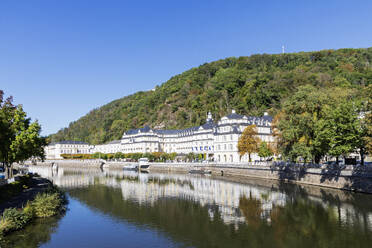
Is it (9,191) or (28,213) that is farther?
(9,191)

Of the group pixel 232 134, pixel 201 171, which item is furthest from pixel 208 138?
pixel 201 171

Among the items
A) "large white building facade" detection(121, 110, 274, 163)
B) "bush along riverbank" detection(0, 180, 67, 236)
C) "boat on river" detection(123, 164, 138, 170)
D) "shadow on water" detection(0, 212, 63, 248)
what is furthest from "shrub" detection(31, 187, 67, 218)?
"boat on river" detection(123, 164, 138, 170)

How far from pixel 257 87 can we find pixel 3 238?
14346 cm

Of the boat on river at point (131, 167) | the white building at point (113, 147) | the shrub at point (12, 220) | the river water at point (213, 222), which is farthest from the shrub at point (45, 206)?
the white building at point (113, 147)

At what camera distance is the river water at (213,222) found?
26000 mm

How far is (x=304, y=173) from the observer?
→ 184ft

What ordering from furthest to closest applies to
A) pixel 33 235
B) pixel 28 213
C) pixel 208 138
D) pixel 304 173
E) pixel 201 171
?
pixel 208 138, pixel 201 171, pixel 304 173, pixel 28 213, pixel 33 235

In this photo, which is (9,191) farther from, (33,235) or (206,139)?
(206,139)

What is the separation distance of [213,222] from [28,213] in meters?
17.7

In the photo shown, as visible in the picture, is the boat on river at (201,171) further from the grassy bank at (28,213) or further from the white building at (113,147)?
the white building at (113,147)

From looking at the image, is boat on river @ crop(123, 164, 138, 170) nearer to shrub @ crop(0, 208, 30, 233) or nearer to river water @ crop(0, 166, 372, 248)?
river water @ crop(0, 166, 372, 248)

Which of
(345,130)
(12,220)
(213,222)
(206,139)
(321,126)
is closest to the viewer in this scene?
(12,220)

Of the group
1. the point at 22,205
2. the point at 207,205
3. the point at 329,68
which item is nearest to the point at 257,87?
the point at 329,68

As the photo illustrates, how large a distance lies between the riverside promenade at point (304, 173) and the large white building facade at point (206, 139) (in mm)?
10661
